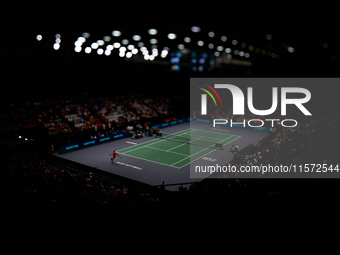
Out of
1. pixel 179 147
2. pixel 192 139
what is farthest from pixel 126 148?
pixel 192 139

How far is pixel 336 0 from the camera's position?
12.2 meters

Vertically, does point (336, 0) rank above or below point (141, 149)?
above

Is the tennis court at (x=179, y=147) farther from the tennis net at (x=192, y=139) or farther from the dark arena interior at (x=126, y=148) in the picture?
the dark arena interior at (x=126, y=148)

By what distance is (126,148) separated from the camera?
90.1 feet

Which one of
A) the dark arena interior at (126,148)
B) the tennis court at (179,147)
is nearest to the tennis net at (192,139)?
the tennis court at (179,147)

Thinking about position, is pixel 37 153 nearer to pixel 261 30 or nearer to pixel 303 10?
pixel 261 30

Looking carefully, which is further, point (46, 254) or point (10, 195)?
point (10, 195)

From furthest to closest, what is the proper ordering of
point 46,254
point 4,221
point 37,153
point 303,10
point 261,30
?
point 37,153, point 261,30, point 303,10, point 4,221, point 46,254

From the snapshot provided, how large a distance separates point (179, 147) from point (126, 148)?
17.3 ft

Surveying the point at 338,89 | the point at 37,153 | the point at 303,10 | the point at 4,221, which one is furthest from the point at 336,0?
the point at 338,89

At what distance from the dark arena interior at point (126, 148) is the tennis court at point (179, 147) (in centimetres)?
25

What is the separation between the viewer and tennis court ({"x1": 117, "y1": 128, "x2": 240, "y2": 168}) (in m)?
24.2

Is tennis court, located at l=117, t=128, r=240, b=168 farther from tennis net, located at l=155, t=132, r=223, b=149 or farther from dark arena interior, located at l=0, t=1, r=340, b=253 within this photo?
dark arena interior, located at l=0, t=1, r=340, b=253

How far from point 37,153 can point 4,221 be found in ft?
48.4
